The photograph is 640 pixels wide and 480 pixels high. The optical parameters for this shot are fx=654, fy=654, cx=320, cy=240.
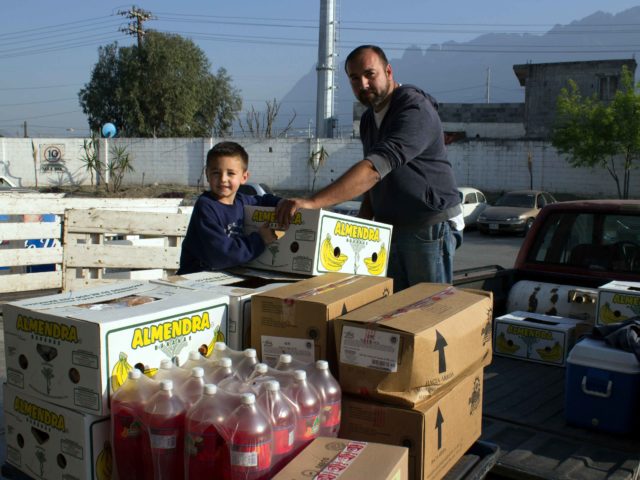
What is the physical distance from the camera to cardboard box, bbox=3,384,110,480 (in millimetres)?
2156

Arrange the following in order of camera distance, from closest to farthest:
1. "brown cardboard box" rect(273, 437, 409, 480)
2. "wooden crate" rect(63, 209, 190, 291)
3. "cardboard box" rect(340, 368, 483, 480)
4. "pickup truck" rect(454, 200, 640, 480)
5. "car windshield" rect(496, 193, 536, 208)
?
"brown cardboard box" rect(273, 437, 409, 480) → "cardboard box" rect(340, 368, 483, 480) → "pickup truck" rect(454, 200, 640, 480) → "wooden crate" rect(63, 209, 190, 291) → "car windshield" rect(496, 193, 536, 208)

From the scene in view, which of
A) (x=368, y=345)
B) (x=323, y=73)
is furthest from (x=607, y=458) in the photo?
(x=323, y=73)

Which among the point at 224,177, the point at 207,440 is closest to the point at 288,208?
the point at 224,177

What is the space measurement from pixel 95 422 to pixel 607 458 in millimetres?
2138

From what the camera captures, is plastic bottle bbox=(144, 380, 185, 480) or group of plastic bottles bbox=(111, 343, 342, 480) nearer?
group of plastic bottles bbox=(111, 343, 342, 480)

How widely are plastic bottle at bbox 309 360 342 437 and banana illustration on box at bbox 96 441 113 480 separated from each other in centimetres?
72

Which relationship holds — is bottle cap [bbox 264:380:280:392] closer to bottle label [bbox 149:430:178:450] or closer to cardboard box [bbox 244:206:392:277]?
bottle label [bbox 149:430:178:450]

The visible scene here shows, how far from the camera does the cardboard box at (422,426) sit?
2188 millimetres

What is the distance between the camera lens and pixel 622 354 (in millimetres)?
3211

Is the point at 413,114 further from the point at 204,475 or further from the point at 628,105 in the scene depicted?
the point at 628,105

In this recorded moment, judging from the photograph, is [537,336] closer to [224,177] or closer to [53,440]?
[224,177]

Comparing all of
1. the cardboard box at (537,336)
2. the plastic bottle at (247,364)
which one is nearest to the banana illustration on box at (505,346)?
the cardboard box at (537,336)

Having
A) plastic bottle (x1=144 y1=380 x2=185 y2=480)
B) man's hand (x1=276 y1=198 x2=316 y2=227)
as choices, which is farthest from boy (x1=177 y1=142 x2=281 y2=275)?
plastic bottle (x1=144 y1=380 x2=185 y2=480)

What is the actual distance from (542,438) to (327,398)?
4.66ft
